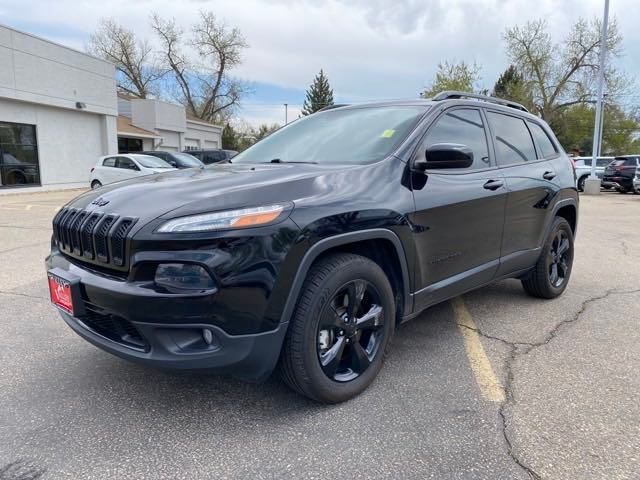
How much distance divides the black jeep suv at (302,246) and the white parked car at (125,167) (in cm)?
1323

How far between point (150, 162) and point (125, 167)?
0.84 m

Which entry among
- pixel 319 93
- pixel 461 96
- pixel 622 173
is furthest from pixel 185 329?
pixel 319 93

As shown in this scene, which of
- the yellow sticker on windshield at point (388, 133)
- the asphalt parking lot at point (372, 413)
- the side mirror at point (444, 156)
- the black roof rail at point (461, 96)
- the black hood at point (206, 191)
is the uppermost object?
the black roof rail at point (461, 96)

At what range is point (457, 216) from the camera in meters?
3.27

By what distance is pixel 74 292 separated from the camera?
247 cm

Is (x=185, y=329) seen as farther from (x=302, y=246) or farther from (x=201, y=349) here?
(x=302, y=246)

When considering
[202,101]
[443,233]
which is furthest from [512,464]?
[202,101]

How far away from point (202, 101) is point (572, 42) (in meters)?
32.9

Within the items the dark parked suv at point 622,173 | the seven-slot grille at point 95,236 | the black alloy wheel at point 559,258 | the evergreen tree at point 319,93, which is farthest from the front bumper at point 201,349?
the evergreen tree at point 319,93

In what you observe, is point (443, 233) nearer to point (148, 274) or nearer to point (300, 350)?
point (300, 350)

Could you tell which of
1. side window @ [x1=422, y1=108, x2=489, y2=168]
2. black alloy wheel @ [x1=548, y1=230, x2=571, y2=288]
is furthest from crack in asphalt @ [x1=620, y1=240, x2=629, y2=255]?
side window @ [x1=422, y1=108, x2=489, y2=168]

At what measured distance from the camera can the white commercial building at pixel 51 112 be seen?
57.6ft

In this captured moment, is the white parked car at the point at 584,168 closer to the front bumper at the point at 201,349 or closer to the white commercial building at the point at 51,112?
the white commercial building at the point at 51,112

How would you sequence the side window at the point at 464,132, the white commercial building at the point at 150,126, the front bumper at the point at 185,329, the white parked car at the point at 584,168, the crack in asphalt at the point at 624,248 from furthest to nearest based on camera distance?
the white commercial building at the point at 150,126
the white parked car at the point at 584,168
the crack in asphalt at the point at 624,248
the side window at the point at 464,132
the front bumper at the point at 185,329
